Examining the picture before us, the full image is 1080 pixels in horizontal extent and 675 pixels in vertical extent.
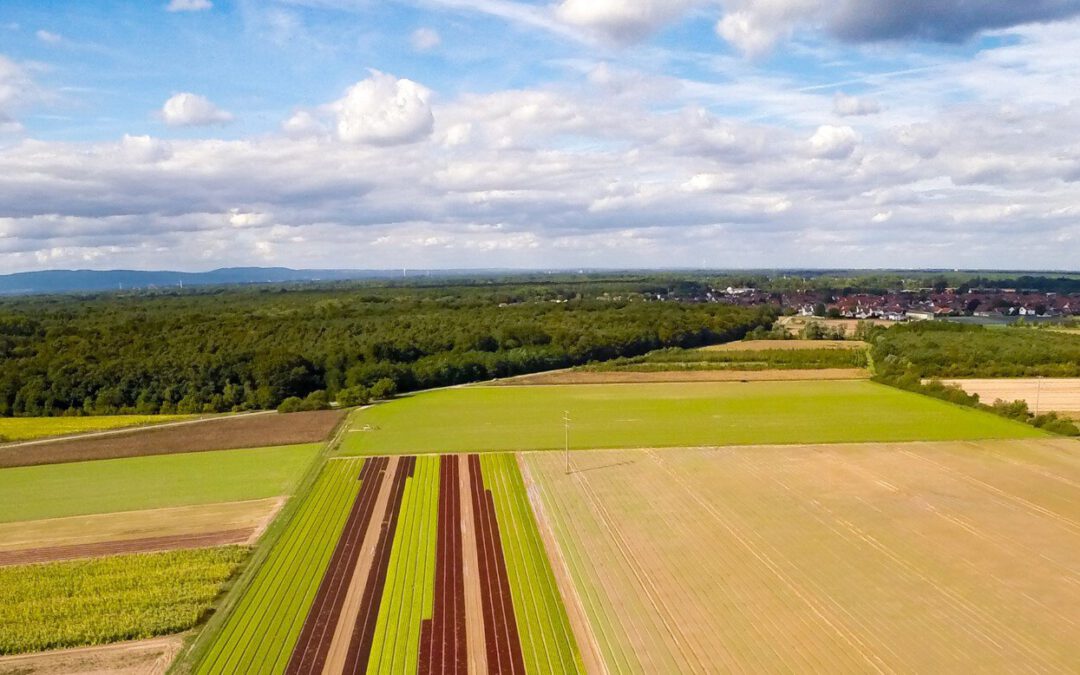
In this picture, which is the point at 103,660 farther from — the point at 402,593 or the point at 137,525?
the point at 137,525

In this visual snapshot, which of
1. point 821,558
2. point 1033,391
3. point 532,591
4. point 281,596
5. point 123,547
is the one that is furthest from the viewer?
point 1033,391

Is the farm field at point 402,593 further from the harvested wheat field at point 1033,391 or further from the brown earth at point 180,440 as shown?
the harvested wheat field at point 1033,391

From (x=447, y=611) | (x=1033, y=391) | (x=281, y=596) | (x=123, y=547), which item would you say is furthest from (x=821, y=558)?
(x=1033, y=391)

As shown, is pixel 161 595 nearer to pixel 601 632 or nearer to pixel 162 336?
pixel 601 632

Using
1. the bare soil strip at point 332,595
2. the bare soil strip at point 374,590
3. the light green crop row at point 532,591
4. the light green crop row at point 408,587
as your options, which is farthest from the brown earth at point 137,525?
the light green crop row at point 532,591

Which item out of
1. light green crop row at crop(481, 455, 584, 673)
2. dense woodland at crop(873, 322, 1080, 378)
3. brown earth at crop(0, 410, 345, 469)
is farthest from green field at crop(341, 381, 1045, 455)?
light green crop row at crop(481, 455, 584, 673)
